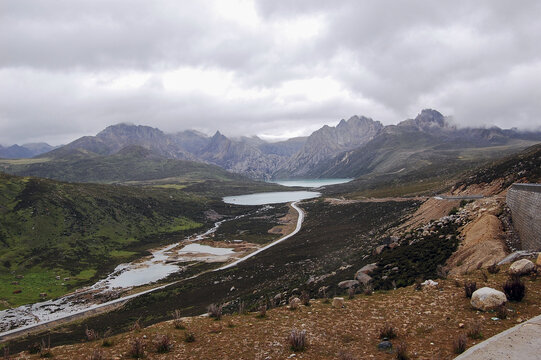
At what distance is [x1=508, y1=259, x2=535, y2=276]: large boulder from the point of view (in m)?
17.3

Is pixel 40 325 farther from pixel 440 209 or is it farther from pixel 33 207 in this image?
pixel 33 207

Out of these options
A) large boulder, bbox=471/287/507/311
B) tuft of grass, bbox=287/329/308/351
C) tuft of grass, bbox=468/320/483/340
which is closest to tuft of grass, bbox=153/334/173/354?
tuft of grass, bbox=287/329/308/351

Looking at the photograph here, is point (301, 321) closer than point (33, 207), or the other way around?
point (301, 321)

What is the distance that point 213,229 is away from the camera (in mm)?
152500

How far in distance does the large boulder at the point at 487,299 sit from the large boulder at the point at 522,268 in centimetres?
443

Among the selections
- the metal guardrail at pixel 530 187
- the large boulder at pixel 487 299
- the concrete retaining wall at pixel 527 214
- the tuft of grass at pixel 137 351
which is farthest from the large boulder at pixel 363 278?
the tuft of grass at pixel 137 351

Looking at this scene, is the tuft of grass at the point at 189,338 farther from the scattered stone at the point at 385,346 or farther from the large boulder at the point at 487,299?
the large boulder at the point at 487,299

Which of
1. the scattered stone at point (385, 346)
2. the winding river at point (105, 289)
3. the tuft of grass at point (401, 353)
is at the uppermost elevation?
the tuft of grass at point (401, 353)

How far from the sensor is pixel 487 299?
46.9ft

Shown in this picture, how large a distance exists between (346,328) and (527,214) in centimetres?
2281

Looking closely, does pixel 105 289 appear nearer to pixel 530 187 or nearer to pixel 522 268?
pixel 522 268

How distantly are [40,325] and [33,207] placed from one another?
90.0 meters

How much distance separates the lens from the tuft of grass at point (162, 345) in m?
13.5

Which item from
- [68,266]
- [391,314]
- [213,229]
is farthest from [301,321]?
[213,229]
